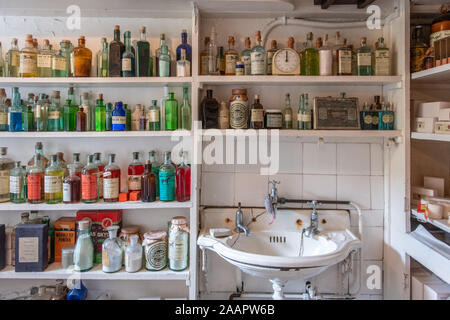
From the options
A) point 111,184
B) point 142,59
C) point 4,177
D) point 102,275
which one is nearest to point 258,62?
point 142,59

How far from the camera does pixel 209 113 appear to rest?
161 centimetres

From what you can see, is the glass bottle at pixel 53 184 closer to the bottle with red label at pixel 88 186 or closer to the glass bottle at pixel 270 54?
the bottle with red label at pixel 88 186

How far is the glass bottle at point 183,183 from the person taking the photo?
5.26 feet

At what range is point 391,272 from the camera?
1665 millimetres

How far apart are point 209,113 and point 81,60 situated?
70 centimetres

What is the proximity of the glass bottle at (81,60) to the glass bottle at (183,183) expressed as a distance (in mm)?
684

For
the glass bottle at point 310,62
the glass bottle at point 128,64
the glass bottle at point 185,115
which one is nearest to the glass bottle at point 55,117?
the glass bottle at point 128,64

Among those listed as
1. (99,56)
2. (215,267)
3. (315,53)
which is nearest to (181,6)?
(99,56)

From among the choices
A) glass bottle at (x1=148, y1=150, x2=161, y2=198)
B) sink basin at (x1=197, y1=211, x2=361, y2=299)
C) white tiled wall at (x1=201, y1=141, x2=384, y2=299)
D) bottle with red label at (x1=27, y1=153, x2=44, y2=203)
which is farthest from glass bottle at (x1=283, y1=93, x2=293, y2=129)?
bottle with red label at (x1=27, y1=153, x2=44, y2=203)

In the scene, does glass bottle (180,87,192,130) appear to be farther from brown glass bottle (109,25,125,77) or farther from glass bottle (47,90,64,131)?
glass bottle (47,90,64,131)

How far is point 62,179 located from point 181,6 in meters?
1.08

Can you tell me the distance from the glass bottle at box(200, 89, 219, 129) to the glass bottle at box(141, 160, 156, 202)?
364 mm
